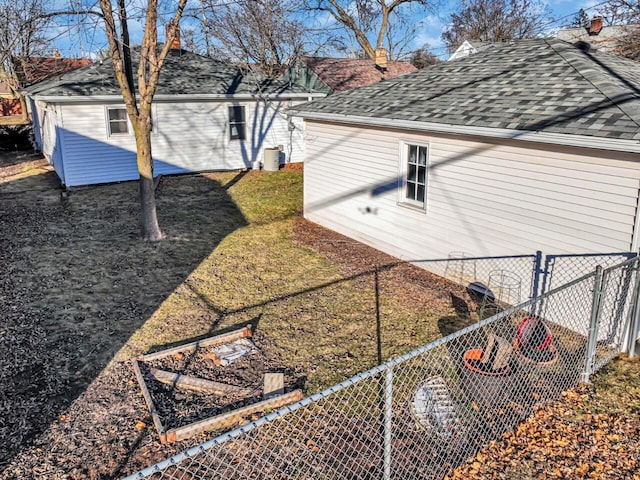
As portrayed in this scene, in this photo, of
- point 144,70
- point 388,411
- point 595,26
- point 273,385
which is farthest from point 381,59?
point 388,411

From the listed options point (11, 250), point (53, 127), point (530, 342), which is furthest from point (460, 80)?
point (53, 127)

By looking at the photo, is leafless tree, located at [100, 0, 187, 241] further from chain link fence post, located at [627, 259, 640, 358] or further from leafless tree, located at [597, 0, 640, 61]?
leafless tree, located at [597, 0, 640, 61]

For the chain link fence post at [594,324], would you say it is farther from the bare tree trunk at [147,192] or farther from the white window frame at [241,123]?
the white window frame at [241,123]

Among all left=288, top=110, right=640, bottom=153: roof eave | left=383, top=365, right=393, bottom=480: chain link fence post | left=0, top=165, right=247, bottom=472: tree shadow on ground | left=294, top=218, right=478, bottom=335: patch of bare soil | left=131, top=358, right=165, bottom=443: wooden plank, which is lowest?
left=294, top=218, right=478, bottom=335: patch of bare soil

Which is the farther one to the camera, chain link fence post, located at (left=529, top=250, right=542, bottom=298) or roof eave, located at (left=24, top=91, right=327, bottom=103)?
roof eave, located at (left=24, top=91, right=327, bottom=103)

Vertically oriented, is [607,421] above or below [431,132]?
below

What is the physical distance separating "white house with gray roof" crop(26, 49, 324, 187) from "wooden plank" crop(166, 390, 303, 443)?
1384 centimetres

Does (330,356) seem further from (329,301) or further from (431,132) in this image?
(431,132)

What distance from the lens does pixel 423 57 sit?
49094mm

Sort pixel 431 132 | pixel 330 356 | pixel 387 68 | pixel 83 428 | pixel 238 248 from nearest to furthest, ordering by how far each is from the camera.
Answer: pixel 83 428 < pixel 330 356 < pixel 431 132 < pixel 238 248 < pixel 387 68

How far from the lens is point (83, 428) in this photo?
16.9ft

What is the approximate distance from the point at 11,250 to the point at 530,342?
10035mm

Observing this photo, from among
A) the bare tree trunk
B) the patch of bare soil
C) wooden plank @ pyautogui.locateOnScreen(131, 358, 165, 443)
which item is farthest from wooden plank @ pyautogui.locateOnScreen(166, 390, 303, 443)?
the bare tree trunk

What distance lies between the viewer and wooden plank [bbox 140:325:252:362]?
21.0ft
